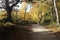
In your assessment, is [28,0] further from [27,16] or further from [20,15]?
[27,16]

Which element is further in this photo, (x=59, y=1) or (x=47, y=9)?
(x=47, y=9)

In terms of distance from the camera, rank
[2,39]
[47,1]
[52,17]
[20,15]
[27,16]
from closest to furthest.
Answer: [2,39] < [47,1] < [52,17] < [20,15] < [27,16]

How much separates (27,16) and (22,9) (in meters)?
3.70

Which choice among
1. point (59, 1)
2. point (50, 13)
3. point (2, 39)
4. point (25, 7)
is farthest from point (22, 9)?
point (2, 39)

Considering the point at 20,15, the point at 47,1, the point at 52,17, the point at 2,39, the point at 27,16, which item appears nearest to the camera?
the point at 2,39

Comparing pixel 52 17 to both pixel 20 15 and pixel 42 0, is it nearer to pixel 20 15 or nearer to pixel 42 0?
pixel 42 0

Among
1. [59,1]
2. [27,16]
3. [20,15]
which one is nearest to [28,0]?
[59,1]

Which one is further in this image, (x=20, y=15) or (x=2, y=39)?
(x=20, y=15)

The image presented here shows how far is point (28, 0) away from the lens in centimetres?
3731

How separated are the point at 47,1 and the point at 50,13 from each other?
24.8 ft

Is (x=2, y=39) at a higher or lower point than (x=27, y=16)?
higher

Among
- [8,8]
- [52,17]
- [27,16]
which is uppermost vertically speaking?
[8,8]

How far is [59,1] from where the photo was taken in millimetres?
38625

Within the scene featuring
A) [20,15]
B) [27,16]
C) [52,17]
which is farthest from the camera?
[27,16]
